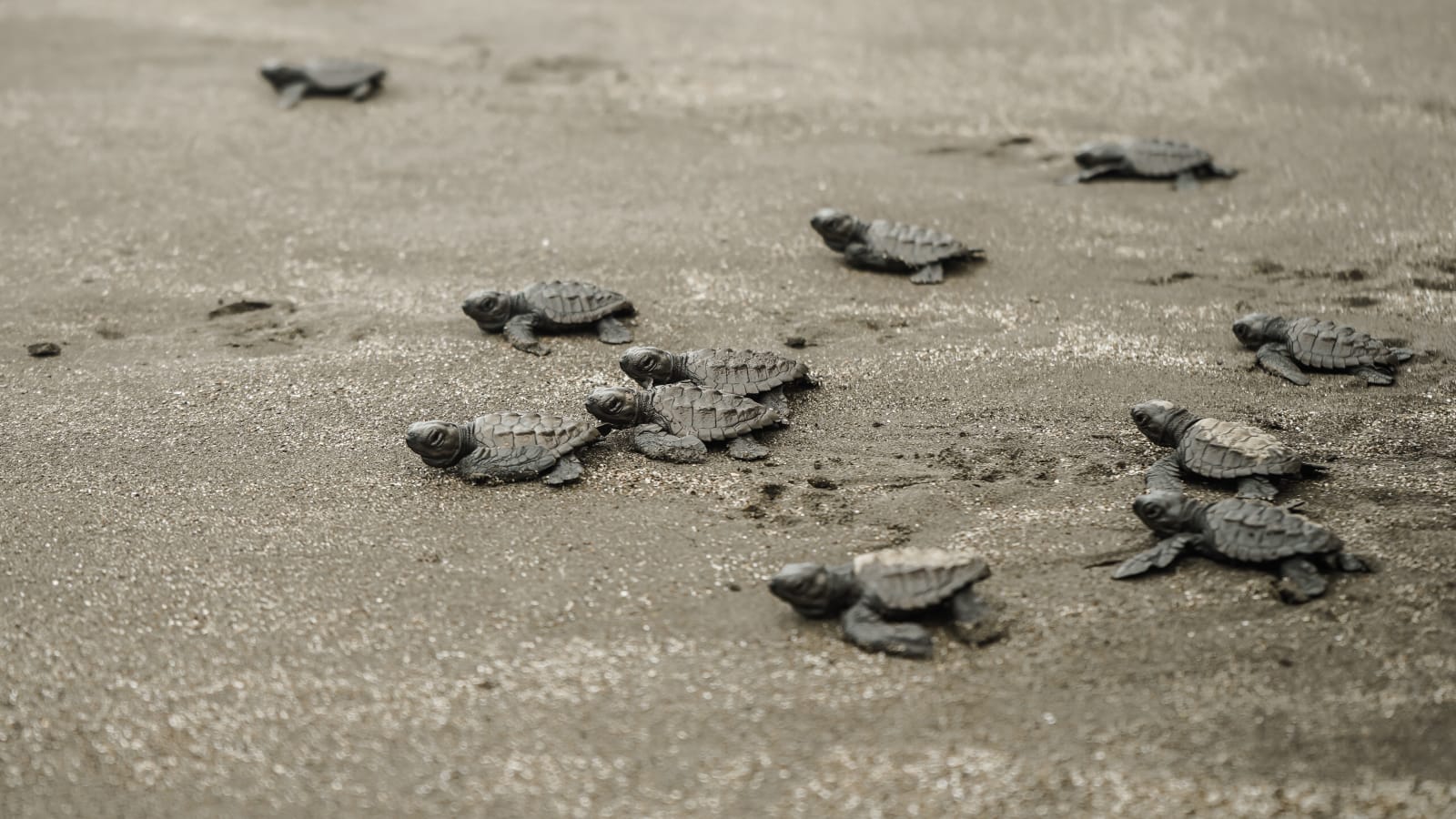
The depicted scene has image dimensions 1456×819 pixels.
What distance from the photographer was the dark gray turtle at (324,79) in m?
6.80

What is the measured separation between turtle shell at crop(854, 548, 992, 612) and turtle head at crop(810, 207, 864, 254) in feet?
7.72

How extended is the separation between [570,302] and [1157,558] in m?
2.36

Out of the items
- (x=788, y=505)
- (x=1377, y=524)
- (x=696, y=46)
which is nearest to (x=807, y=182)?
(x=696, y=46)

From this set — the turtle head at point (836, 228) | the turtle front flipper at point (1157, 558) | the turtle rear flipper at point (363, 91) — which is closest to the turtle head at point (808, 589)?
the turtle front flipper at point (1157, 558)

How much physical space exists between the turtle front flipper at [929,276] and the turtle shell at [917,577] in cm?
215

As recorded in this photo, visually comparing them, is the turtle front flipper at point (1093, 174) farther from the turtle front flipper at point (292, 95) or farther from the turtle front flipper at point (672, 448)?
the turtle front flipper at point (292, 95)

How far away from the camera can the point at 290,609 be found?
3.14 m

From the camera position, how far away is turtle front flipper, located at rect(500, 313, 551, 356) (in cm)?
452

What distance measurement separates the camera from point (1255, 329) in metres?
4.29

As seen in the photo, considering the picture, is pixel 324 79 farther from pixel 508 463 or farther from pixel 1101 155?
pixel 1101 155

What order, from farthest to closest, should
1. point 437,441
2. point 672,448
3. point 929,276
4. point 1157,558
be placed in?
point 929,276 → point 672,448 → point 437,441 → point 1157,558

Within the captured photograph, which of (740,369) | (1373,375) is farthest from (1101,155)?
(740,369)

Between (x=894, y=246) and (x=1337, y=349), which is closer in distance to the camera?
(x=1337, y=349)

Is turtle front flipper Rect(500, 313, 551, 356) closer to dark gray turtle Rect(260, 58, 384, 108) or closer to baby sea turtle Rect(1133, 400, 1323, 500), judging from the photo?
baby sea turtle Rect(1133, 400, 1323, 500)
